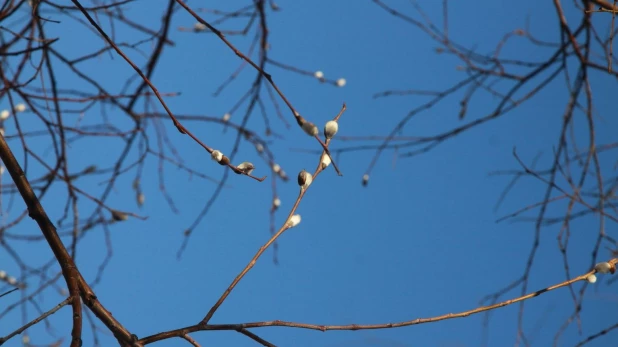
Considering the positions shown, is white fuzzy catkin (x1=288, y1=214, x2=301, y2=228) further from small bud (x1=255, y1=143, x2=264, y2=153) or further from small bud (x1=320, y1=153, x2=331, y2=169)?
small bud (x1=255, y1=143, x2=264, y2=153)

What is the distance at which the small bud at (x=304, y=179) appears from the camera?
703 millimetres

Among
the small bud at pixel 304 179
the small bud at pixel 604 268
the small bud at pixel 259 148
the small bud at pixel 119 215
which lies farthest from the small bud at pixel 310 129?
the small bud at pixel 259 148

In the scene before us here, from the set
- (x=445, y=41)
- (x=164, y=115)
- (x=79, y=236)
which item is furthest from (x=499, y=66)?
(x=79, y=236)

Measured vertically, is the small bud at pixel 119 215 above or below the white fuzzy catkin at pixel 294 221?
above

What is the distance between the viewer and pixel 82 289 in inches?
30.8

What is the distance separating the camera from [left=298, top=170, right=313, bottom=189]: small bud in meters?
0.70

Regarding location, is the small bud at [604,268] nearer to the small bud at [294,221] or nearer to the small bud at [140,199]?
the small bud at [294,221]

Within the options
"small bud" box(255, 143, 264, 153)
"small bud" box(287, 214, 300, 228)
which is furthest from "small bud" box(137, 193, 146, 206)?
"small bud" box(287, 214, 300, 228)

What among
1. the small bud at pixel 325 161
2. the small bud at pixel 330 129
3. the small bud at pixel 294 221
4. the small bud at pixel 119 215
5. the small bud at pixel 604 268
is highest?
the small bud at pixel 119 215

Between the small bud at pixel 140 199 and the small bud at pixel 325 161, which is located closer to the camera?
the small bud at pixel 325 161

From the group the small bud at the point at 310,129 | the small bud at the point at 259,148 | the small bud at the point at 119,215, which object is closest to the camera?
the small bud at the point at 310,129

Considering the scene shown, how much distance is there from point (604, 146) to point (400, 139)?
40cm

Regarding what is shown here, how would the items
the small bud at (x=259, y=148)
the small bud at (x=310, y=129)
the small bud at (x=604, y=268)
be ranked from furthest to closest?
the small bud at (x=259, y=148) → the small bud at (x=604, y=268) → the small bud at (x=310, y=129)

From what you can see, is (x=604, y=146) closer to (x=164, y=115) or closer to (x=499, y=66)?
(x=499, y=66)
